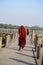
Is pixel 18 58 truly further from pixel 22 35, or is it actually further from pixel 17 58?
pixel 22 35

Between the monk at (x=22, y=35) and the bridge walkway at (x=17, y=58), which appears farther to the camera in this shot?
the monk at (x=22, y=35)

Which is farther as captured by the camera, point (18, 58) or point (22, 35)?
point (22, 35)

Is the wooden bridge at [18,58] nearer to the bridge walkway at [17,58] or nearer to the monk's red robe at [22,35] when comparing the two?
the bridge walkway at [17,58]

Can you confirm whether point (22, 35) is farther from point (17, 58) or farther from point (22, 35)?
point (17, 58)

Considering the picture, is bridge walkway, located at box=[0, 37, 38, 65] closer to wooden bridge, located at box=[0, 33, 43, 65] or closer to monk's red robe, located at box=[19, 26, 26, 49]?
wooden bridge, located at box=[0, 33, 43, 65]

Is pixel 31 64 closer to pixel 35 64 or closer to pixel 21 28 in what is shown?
pixel 35 64

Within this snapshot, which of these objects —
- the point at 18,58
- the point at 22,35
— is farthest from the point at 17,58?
the point at 22,35

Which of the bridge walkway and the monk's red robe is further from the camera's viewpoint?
the monk's red robe

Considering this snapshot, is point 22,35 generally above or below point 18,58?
above

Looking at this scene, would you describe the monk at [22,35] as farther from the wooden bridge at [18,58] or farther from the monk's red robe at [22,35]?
the wooden bridge at [18,58]

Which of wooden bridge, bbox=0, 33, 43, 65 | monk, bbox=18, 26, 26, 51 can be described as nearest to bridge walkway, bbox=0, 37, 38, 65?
wooden bridge, bbox=0, 33, 43, 65

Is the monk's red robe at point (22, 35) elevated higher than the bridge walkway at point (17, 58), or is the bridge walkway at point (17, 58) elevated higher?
the monk's red robe at point (22, 35)

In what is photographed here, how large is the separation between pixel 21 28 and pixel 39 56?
377cm

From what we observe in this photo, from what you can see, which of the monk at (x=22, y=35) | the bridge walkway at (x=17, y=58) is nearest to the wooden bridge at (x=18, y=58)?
the bridge walkway at (x=17, y=58)
